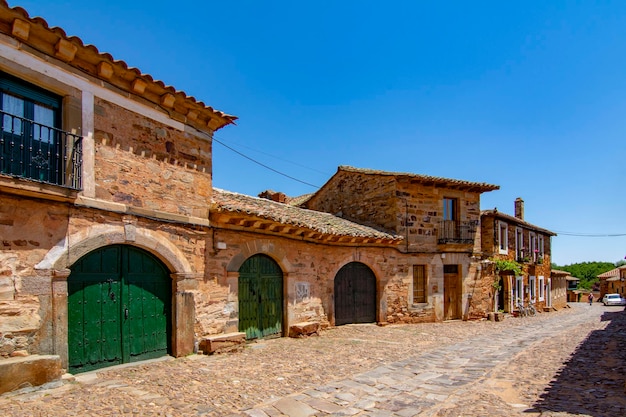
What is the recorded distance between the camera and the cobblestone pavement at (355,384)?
→ 5137mm

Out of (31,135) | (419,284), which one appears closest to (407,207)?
(419,284)

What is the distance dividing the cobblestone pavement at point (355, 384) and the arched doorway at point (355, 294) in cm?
326

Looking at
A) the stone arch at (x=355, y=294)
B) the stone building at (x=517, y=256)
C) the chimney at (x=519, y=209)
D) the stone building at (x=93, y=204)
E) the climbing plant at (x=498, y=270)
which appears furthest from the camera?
the chimney at (x=519, y=209)

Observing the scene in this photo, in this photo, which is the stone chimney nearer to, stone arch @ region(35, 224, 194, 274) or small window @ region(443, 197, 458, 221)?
small window @ region(443, 197, 458, 221)

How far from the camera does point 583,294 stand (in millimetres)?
47562

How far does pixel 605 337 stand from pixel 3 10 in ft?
51.1

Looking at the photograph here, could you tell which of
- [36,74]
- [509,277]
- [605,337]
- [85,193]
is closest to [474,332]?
[605,337]

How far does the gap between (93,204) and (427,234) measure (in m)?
12.0

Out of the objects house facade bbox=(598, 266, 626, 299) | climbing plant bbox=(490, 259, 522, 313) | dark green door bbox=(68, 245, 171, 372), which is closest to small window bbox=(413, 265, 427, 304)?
climbing plant bbox=(490, 259, 522, 313)

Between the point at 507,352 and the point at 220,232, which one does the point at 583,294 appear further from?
the point at 220,232

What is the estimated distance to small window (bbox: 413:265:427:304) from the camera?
15.3 metres

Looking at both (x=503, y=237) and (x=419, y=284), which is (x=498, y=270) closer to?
(x=503, y=237)

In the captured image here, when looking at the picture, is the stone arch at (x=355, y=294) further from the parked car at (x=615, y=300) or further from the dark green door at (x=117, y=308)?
the parked car at (x=615, y=300)

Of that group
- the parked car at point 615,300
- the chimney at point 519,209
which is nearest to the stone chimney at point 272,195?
the chimney at point 519,209
